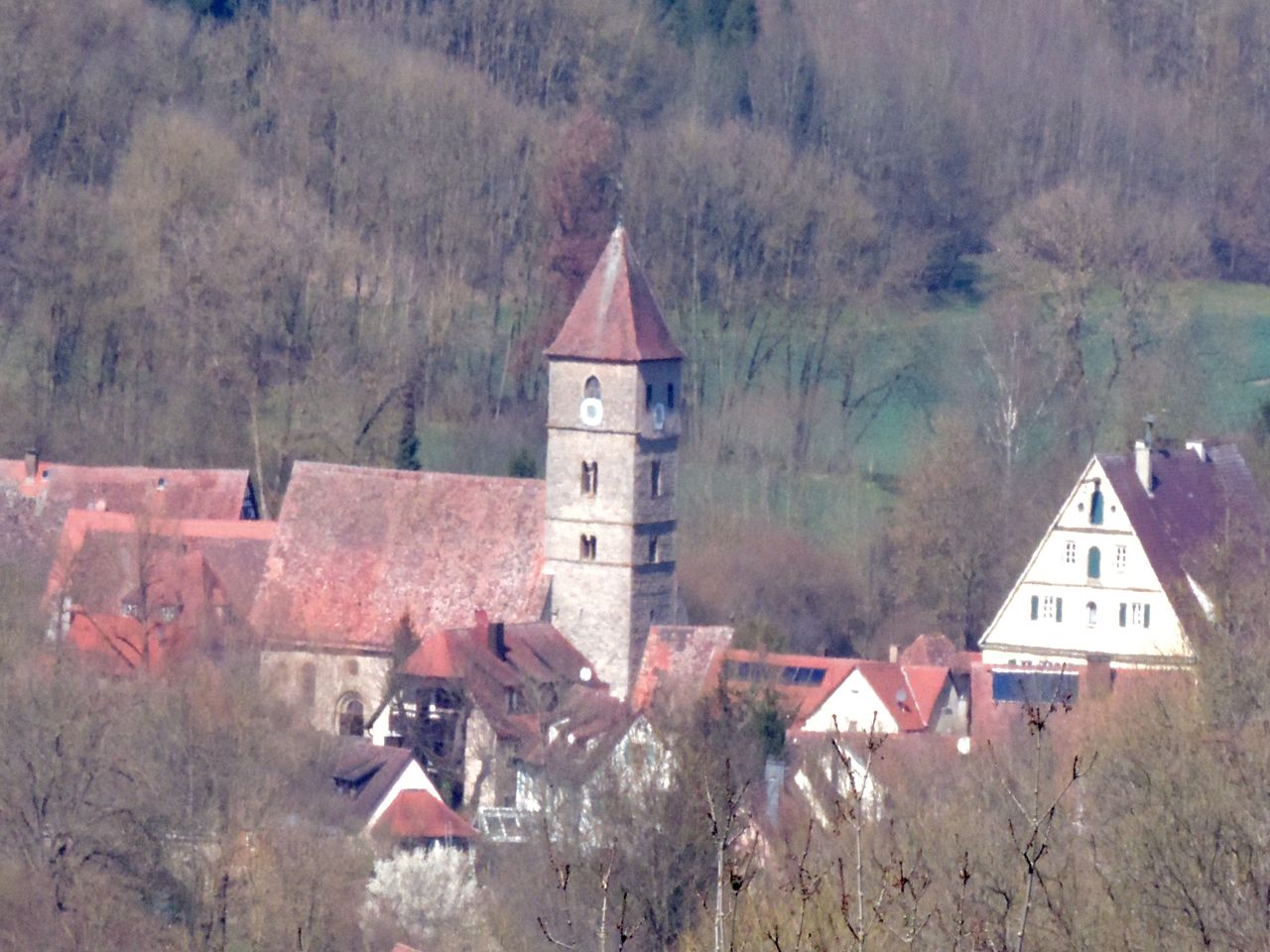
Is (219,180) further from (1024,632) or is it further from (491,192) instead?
(1024,632)

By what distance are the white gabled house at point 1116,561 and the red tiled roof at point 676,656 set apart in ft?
16.7

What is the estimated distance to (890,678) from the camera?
2085 inches

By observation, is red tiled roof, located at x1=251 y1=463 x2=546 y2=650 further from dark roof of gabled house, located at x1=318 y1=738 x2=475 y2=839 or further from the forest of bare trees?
dark roof of gabled house, located at x1=318 y1=738 x2=475 y2=839

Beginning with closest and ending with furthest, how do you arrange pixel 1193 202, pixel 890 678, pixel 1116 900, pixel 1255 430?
1. pixel 1116 900
2. pixel 890 678
3. pixel 1255 430
4. pixel 1193 202

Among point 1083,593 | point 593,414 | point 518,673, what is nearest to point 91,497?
point 593,414

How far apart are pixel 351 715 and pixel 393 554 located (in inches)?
106

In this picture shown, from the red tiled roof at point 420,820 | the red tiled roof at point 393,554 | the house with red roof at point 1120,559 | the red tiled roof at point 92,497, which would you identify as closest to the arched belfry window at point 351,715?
the red tiled roof at point 393,554

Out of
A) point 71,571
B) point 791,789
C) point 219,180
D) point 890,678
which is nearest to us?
point 791,789

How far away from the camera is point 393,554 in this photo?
57281 millimetres

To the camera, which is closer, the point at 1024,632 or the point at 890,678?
the point at 890,678

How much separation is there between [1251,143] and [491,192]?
20.2 metres

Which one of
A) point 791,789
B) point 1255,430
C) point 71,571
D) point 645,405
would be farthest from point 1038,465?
point 791,789

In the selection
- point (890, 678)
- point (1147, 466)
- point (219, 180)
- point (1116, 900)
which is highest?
point (219, 180)

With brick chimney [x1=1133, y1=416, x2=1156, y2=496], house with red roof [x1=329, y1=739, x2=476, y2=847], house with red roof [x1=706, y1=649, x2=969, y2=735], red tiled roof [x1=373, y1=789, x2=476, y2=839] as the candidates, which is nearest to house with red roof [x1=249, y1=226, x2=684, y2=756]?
house with red roof [x1=706, y1=649, x2=969, y2=735]
